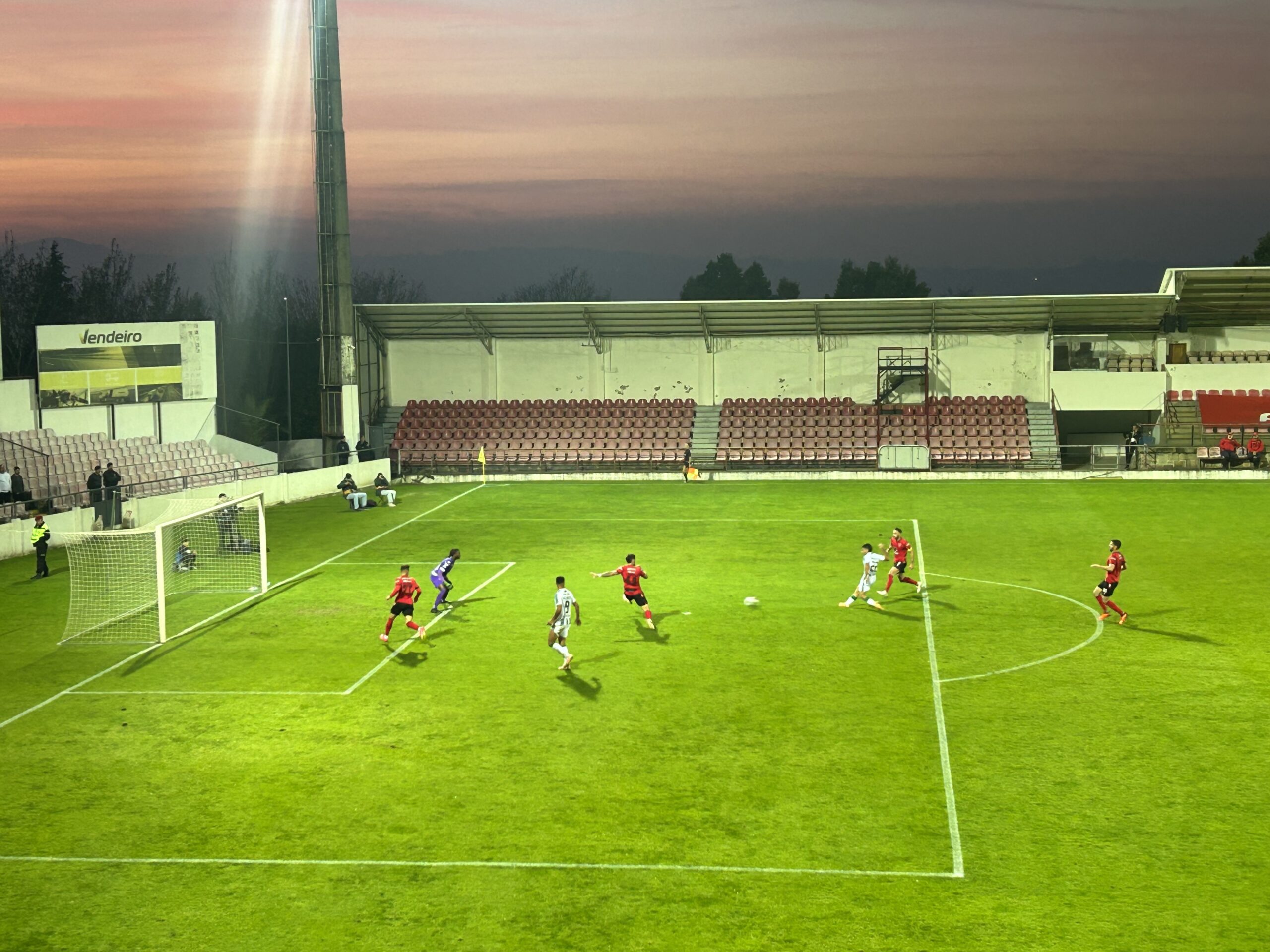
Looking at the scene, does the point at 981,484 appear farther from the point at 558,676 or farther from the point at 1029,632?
the point at 558,676

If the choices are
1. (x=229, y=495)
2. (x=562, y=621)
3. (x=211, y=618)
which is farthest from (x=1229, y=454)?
(x=211, y=618)

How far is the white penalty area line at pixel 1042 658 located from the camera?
17.6 meters

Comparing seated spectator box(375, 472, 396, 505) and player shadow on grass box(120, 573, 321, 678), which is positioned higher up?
seated spectator box(375, 472, 396, 505)

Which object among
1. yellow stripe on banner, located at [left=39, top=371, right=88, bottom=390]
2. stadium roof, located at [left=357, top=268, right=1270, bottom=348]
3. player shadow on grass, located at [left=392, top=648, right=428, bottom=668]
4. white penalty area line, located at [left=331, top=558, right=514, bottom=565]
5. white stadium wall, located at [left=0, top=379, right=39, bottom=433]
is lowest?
player shadow on grass, located at [left=392, top=648, right=428, bottom=668]

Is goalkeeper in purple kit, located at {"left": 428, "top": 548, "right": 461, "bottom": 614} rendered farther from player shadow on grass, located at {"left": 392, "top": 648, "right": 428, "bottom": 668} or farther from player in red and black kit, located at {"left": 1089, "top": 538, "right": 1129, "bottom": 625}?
player in red and black kit, located at {"left": 1089, "top": 538, "right": 1129, "bottom": 625}

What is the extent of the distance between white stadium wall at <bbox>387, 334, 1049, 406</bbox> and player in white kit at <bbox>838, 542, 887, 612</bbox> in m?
28.1

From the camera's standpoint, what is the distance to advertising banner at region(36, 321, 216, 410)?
36344mm

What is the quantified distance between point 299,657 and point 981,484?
90.1ft

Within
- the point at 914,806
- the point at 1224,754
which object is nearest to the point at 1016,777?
the point at 914,806

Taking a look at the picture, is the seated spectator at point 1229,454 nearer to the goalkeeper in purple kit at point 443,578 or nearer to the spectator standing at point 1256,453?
the spectator standing at point 1256,453

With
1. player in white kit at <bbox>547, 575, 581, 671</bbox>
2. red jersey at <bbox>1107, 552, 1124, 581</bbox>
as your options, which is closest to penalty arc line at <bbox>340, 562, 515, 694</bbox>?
player in white kit at <bbox>547, 575, 581, 671</bbox>

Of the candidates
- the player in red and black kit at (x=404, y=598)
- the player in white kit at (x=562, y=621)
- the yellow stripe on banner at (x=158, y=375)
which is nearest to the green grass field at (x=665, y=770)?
the player in white kit at (x=562, y=621)

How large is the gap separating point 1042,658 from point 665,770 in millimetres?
7601

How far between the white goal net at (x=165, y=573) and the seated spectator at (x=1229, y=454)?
3252 centimetres
